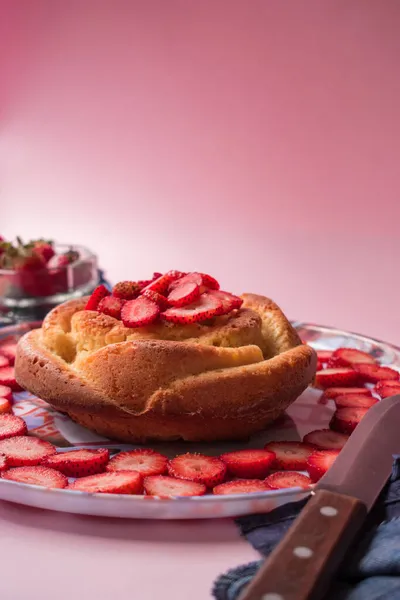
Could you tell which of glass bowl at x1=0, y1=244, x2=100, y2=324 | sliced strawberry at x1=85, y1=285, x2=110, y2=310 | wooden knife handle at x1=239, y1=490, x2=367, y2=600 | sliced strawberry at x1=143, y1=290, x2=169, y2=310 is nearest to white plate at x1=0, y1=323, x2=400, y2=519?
wooden knife handle at x1=239, y1=490, x2=367, y2=600

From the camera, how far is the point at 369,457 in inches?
89.5

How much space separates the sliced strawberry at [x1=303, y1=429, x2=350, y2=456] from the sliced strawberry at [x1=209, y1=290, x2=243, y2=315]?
1.73 feet

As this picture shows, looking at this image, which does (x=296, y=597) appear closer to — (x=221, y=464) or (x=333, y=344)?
(x=221, y=464)

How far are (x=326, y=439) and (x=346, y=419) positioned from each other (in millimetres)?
149

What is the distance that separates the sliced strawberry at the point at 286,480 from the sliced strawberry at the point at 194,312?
647 millimetres

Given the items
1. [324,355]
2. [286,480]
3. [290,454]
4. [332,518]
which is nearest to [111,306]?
[290,454]

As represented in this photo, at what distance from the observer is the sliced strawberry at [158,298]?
9.53 feet

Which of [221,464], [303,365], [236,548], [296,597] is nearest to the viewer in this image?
[296,597]

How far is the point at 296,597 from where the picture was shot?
1.65 m

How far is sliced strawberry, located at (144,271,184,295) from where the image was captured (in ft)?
9.93

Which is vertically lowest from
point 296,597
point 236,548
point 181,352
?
point 236,548

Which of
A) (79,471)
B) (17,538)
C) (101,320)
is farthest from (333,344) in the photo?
(17,538)

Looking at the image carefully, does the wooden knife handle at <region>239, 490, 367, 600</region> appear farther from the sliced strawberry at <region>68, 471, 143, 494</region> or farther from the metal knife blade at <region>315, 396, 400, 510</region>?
Result: the sliced strawberry at <region>68, 471, 143, 494</region>

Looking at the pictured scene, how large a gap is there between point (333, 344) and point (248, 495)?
1651 mm
